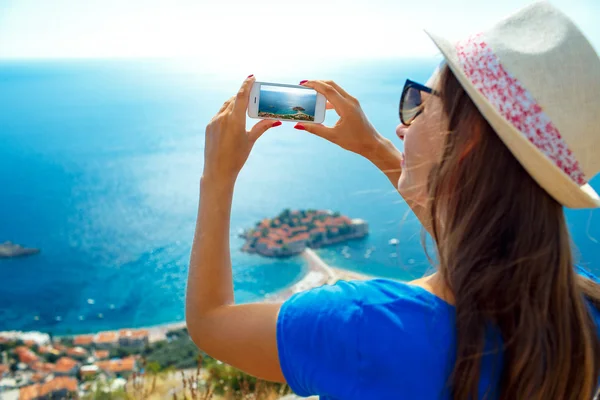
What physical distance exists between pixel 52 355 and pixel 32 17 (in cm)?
4557

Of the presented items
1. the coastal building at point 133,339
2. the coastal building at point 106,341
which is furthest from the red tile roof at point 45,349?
the coastal building at point 133,339

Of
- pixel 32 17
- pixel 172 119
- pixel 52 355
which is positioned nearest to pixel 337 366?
pixel 52 355

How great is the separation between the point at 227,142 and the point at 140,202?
1122 inches

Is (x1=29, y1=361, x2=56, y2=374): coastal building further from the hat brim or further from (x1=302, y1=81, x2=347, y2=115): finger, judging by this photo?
the hat brim

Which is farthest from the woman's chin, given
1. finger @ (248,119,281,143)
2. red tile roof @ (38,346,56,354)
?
red tile roof @ (38,346,56,354)

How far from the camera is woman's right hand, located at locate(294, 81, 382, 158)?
2.80 feet

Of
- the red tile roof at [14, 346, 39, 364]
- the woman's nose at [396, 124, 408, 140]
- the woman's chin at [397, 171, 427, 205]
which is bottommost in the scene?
the red tile roof at [14, 346, 39, 364]

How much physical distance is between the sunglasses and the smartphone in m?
0.28

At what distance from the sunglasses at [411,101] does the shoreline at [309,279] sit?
15.5 metres

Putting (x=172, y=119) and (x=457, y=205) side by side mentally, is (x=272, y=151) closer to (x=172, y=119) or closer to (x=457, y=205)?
(x=172, y=119)

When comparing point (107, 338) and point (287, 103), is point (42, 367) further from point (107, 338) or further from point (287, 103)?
point (287, 103)

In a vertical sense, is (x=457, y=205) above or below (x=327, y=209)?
above

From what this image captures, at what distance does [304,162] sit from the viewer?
105 ft

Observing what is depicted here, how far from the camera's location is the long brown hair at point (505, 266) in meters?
0.50
